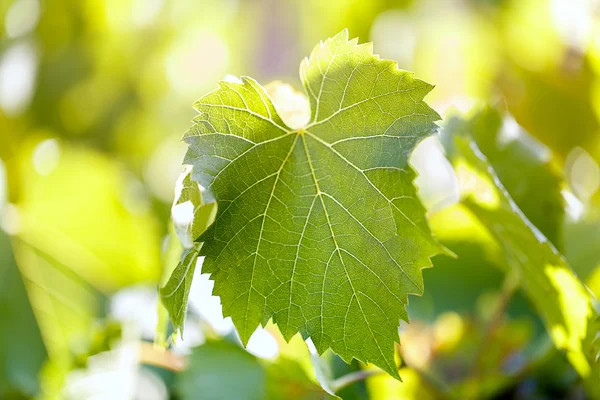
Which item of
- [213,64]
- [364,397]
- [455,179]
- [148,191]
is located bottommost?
[364,397]

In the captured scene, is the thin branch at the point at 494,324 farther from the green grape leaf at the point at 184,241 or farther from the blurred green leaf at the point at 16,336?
the blurred green leaf at the point at 16,336

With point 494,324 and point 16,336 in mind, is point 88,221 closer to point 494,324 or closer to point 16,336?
point 16,336

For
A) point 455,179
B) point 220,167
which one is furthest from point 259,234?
point 455,179

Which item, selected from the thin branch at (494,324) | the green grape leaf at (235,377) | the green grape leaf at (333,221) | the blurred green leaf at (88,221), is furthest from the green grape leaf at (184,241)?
the blurred green leaf at (88,221)

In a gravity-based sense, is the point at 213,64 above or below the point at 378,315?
above

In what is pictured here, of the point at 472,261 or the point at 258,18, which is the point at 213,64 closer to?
the point at 258,18

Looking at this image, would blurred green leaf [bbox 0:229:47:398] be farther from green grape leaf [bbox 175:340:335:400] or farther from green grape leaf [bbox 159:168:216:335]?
green grape leaf [bbox 159:168:216:335]
